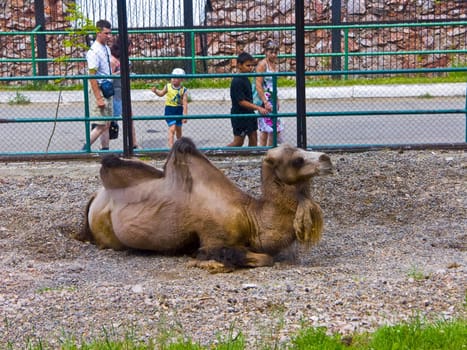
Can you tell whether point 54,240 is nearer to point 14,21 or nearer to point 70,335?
point 70,335

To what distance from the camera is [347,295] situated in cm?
597

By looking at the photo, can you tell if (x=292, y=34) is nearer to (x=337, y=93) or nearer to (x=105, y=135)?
(x=337, y=93)

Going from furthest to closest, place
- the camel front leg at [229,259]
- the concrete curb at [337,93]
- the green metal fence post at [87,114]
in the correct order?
the concrete curb at [337,93]
the green metal fence post at [87,114]
the camel front leg at [229,259]

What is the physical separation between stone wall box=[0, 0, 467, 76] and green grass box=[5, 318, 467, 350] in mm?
16581

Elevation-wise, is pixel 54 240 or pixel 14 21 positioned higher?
pixel 14 21

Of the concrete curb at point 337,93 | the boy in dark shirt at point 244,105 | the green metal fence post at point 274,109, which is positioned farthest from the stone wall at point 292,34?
the green metal fence post at point 274,109

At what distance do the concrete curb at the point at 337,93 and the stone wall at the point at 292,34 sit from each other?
1050mm

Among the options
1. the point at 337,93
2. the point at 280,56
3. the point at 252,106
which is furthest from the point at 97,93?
the point at 337,93

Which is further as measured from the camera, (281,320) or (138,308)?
(138,308)

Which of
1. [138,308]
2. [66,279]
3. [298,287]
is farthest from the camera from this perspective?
[66,279]

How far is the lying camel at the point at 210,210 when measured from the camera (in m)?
7.11

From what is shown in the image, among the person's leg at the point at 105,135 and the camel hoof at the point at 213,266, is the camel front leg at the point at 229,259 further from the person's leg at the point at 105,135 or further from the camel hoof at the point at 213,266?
the person's leg at the point at 105,135

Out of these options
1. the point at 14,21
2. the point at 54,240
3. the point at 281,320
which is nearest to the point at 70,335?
the point at 281,320

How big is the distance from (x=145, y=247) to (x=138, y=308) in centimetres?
191
